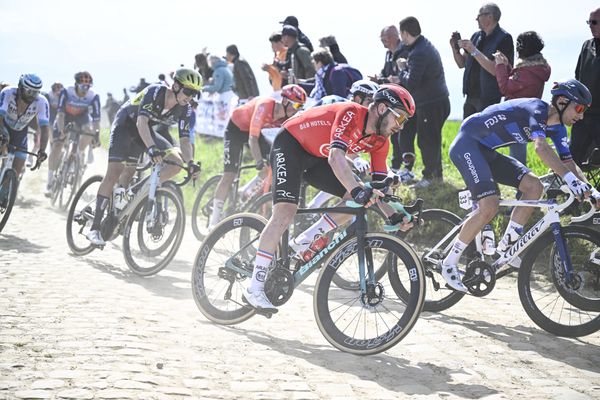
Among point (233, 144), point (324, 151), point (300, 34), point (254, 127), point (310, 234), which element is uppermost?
point (300, 34)

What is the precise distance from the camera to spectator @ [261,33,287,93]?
47.2 ft

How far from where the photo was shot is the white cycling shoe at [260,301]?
21.8 ft

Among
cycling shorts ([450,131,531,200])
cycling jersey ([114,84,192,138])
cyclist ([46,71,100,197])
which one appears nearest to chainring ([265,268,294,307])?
cycling shorts ([450,131,531,200])

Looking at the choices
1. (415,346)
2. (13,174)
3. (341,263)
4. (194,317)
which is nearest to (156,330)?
(194,317)

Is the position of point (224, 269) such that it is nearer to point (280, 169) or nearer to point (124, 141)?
point (280, 169)

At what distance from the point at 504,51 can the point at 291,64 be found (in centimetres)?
511

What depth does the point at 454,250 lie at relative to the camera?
24.6ft

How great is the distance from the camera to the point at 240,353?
6.14m

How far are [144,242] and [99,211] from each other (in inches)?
43.3

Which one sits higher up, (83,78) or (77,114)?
(83,78)

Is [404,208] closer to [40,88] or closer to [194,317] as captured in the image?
[194,317]

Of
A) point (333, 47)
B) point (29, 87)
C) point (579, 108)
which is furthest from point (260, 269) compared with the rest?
point (333, 47)

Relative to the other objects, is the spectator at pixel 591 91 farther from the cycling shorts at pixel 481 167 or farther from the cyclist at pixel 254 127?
the cyclist at pixel 254 127

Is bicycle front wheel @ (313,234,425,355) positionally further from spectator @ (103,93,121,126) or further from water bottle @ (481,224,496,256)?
spectator @ (103,93,121,126)
